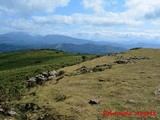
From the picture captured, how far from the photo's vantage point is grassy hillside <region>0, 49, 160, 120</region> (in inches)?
923

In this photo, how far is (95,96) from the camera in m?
27.9

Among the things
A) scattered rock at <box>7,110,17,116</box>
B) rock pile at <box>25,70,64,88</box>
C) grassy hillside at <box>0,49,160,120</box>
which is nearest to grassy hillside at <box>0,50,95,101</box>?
rock pile at <box>25,70,64,88</box>

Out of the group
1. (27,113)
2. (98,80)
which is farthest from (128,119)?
(98,80)

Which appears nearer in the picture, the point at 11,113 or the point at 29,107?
the point at 11,113

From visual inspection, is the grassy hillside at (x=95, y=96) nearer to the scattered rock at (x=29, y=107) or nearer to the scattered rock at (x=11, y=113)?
the scattered rock at (x=29, y=107)

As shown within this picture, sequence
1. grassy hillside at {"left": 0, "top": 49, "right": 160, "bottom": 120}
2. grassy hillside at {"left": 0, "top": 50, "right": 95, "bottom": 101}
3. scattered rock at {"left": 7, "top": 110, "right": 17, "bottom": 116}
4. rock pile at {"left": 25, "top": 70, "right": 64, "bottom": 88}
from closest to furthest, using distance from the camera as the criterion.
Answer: grassy hillside at {"left": 0, "top": 49, "right": 160, "bottom": 120}, scattered rock at {"left": 7, "top": 110, "right": 17, "bottom": 116}, rock pile at {"left": 25, "top": 70, "right": 64, "bottom": 88}, grassy hillside at {"left": 0, "top": 50, "right": 95, "bottom": 101}

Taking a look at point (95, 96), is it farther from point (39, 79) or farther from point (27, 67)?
point (27, 67)

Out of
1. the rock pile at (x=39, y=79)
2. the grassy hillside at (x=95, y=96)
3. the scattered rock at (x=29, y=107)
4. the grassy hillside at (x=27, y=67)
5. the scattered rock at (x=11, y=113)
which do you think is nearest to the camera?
the grassy hillside at (x=95, y=96)

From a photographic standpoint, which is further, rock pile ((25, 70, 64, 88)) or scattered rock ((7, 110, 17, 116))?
rock pile ((25, 70, 64, 88))

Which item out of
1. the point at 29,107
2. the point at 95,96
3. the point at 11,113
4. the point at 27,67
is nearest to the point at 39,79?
the point at 29,107

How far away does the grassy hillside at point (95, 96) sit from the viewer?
923 inches

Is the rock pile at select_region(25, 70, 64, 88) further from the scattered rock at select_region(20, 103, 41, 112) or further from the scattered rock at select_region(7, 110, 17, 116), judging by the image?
the scattered rock at select_region(7, 110, 17, 116)

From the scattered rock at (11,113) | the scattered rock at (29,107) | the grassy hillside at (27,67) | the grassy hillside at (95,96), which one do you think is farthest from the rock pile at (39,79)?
the scattered rock at (11,113)

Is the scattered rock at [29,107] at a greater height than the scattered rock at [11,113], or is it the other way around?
the scattered rock at [29,107]
